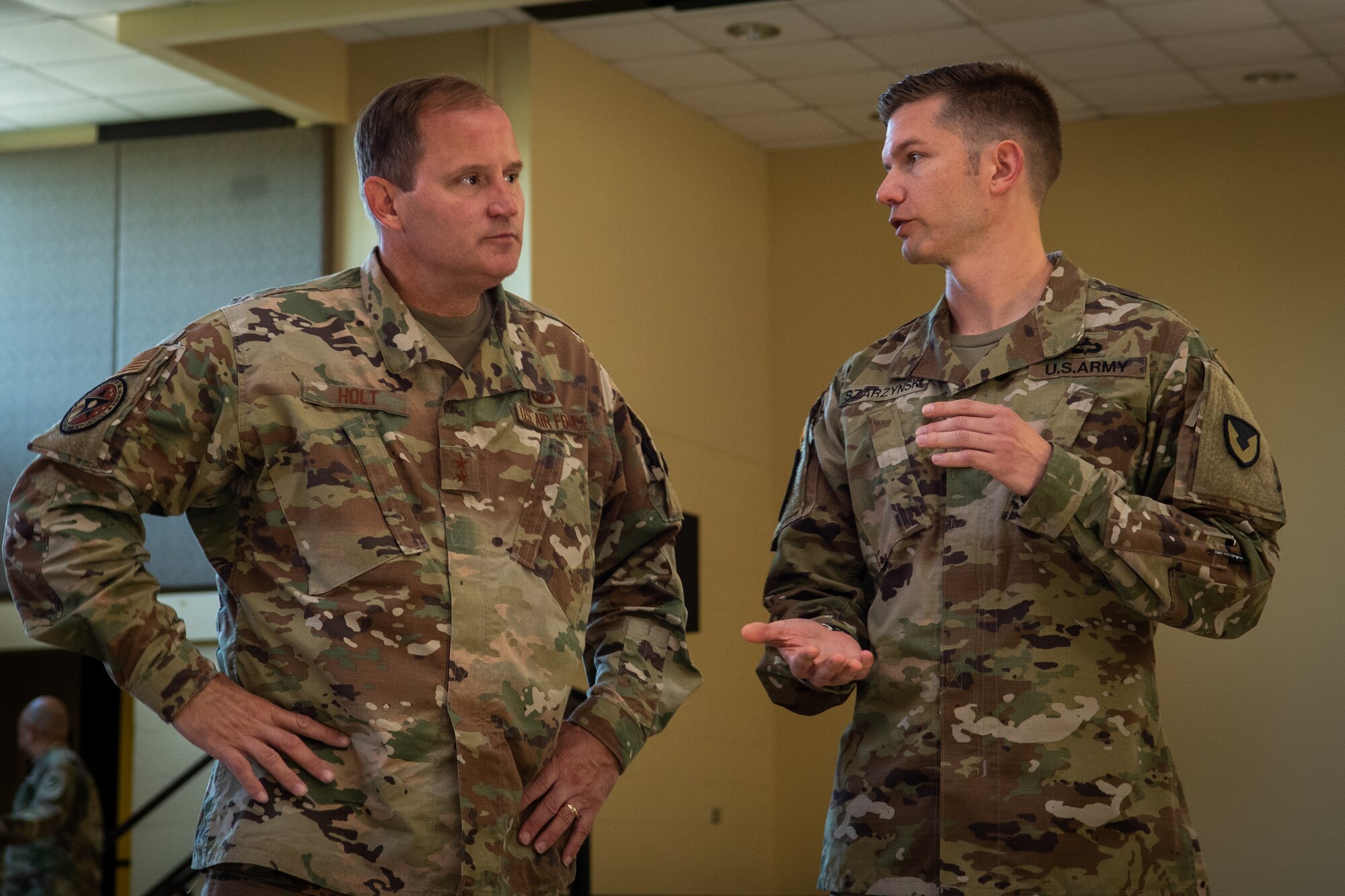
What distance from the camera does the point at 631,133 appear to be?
8.25 meters

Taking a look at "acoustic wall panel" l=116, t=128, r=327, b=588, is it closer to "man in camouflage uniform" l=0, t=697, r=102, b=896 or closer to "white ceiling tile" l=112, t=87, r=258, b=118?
Answer: "white ceiling tile" l=112, t=87, r=258, b=118

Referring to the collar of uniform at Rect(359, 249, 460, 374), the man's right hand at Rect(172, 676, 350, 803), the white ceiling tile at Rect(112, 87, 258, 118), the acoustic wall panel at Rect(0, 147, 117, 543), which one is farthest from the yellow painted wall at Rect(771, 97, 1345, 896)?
the man's right hand at Rect(172, 676, 350, 803)

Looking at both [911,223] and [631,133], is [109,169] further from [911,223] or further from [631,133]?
[911,223]

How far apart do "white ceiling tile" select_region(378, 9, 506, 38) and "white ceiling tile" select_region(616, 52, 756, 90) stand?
90cm

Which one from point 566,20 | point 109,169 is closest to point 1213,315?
point 566,20

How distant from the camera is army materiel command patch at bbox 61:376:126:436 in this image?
2.31 m

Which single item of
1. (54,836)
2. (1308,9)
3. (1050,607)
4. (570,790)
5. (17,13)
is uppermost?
(1308,9)

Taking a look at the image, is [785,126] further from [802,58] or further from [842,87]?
[802,58]

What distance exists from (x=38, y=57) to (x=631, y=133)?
285cm

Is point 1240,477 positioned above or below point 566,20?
below

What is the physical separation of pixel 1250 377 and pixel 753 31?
3.30 m

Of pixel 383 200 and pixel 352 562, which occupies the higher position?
pixel 383 200

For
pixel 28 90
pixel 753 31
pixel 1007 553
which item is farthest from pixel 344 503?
pixel 28 90

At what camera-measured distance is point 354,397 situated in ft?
7.95
